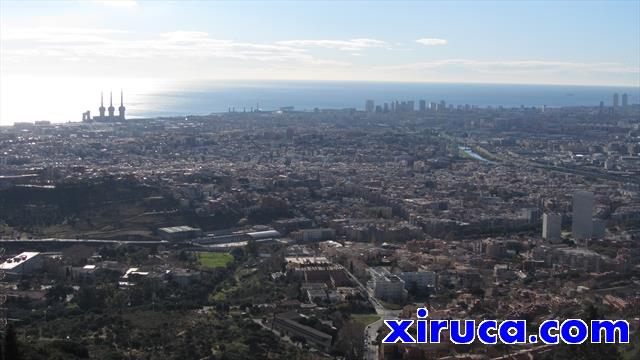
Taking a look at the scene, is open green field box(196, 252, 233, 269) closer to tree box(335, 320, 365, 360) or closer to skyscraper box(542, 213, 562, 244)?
tree box(335, 320, 365, 360)

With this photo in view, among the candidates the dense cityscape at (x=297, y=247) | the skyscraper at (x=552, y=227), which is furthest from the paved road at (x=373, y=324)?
the skyscraper at (x=552, y=227)

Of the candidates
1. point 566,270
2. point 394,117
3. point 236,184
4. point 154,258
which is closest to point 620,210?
point 566,270

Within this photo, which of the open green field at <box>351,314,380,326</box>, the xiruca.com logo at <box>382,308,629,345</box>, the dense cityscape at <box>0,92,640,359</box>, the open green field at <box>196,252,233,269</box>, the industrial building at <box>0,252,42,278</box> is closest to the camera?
the xiruca.com logo at <box>382,308,629,345</box>

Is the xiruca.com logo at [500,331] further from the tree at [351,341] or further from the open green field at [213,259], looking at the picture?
the open green field at [213,259]

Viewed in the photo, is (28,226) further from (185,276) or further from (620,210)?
(620,210)

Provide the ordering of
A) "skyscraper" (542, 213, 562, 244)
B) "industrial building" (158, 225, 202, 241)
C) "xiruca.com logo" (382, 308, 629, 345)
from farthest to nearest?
1. "skyscraper" (542, 213, 562, 244)
2. "industrial building" (158, 225, 202, 241)
3. "xiruca.com logo" (382, 308, 629, 345)

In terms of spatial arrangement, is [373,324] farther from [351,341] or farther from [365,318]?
[351,341]

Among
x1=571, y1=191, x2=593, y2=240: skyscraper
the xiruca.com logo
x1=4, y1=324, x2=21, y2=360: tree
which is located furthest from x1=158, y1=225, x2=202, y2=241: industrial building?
x1=4, y1=324, x2=21, y2=360: tree
